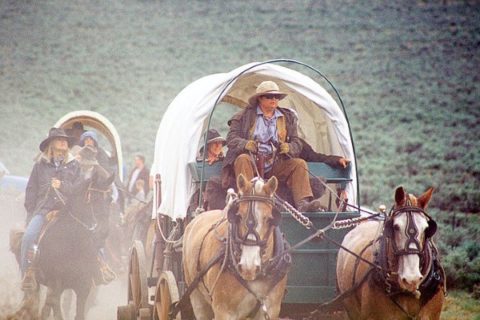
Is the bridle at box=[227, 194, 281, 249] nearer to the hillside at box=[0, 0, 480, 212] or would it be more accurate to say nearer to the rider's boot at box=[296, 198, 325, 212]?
the rider's boot at box=[296, 198, 325, 212]

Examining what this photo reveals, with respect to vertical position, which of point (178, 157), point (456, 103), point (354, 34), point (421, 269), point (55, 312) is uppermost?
point (354, 34)

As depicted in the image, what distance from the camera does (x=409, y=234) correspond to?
218 inches

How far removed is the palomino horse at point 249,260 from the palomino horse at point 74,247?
2.88 metres

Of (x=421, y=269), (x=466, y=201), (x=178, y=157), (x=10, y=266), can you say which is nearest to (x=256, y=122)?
(x=178, y=157)

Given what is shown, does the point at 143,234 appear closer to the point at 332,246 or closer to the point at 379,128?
the point at 332,246

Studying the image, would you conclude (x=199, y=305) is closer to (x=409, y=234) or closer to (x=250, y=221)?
(x=250, y=221)

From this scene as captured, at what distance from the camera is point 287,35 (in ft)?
92.1

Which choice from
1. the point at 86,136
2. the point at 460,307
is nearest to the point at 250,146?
the point at 460,307

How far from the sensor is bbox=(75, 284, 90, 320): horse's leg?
841 centimetres

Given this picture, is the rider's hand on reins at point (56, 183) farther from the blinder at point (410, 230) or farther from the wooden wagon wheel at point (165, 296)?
the blinder at point (410, 230)

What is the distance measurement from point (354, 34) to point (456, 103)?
5263 mm

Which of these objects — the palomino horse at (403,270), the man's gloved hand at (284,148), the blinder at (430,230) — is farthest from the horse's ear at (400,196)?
the man's gloved hand at (284,148)

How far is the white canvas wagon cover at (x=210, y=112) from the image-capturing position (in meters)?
6.90

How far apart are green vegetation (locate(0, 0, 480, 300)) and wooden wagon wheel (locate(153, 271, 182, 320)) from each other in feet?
39.5
